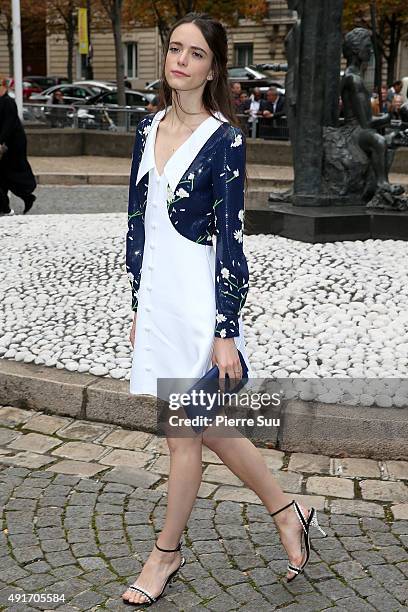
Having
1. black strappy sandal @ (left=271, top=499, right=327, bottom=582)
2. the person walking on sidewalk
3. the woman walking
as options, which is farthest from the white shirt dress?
the person walking on sidewalk

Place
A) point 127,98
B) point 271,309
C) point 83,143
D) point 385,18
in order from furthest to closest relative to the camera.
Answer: point 385,18
point 127,98
point 83,143
point 271,309

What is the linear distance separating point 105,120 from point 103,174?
17.5 feet

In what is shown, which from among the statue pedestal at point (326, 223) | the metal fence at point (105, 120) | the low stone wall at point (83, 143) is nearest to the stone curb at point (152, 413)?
the statue pedestal at point (326, 223)

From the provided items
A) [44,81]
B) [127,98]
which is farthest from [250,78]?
[44,81]

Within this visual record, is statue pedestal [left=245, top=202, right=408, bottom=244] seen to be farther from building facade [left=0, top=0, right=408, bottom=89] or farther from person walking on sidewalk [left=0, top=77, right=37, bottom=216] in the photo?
building facade [left=0, top=0, right=408, bottom=89]

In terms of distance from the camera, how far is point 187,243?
10.0 ft

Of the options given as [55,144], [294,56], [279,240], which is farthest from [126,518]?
[55,144]

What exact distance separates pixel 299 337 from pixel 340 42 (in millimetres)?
4333

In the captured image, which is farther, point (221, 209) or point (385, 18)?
point (385, 18)

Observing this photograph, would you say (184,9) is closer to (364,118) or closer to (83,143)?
(83,143)

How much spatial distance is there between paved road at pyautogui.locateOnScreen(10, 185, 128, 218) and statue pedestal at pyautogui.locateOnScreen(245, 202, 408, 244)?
4.75 m

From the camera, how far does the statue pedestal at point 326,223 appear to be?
8.27m

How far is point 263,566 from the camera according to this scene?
3492mm

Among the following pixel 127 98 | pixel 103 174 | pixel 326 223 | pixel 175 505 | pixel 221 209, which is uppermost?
pixel 221 209
